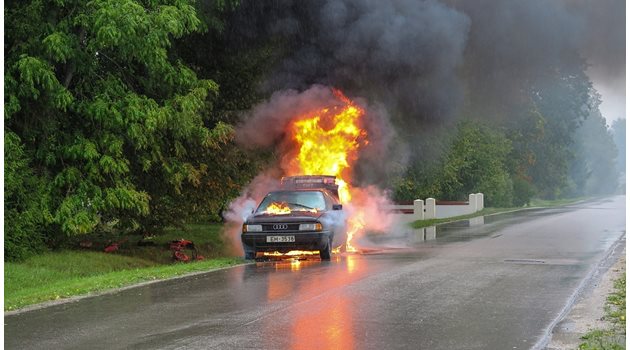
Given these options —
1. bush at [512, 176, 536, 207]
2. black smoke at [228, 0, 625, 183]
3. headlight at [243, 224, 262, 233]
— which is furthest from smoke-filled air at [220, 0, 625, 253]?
bush at [512, 176, 536, 207]

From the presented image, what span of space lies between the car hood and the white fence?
19.8 metres

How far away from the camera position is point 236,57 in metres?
23.5

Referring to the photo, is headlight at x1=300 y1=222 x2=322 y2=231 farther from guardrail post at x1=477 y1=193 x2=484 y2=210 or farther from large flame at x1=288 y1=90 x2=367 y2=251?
guardrail post at x1=477 y1=193 x2=484 y2=210

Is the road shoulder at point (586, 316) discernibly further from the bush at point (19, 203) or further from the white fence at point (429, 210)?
the white fence at point (429, 210)

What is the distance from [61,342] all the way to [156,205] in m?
14.8

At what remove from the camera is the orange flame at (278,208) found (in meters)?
17.3

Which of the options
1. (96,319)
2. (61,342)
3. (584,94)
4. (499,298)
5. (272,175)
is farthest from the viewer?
(584,94)

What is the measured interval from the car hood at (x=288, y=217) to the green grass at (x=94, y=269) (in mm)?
976


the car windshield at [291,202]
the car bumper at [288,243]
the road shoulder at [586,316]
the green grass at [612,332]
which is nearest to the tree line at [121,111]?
the car windshield at [291,202]

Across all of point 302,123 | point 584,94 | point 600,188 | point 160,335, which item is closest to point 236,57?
point 302,123

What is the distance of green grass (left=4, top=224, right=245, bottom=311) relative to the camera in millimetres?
11930

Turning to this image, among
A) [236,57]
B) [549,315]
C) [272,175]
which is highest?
[236,57]

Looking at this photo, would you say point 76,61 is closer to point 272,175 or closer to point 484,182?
point 272,175

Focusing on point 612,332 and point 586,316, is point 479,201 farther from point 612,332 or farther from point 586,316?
point 612,332
